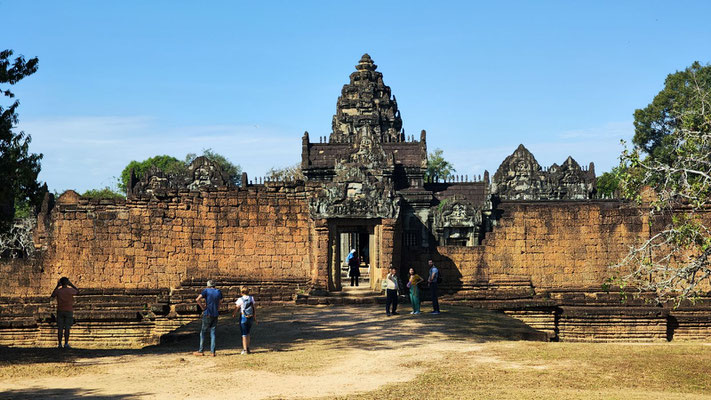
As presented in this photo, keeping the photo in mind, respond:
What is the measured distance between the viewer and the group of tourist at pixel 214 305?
52.4 ft

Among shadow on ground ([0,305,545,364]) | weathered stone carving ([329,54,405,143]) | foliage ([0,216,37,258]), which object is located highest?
weathered stone carving ([329,54,405,143])

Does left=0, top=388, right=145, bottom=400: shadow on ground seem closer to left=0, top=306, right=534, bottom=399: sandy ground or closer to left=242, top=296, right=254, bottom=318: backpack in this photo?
left=0, top=306, right=534, bottom=399: sandy ground

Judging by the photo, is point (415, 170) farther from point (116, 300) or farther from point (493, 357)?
point (493, 357)

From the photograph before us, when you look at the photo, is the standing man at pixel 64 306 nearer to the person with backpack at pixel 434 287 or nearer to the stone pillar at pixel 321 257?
the stone pillar at pixel 321 257

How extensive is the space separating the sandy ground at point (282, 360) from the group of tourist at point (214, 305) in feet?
1.07

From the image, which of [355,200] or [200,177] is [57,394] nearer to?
[355,200]

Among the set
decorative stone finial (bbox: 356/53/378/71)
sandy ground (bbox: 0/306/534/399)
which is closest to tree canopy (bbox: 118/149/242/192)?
decorative stone finial (bbox: 356/53/378/71)

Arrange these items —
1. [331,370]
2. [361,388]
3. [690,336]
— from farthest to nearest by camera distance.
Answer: [690,336] → [331,370] → [361,388]

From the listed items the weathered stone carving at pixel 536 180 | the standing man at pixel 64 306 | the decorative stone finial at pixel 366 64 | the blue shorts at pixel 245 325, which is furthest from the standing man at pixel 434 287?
the decorative stone finial at pixel 366 64

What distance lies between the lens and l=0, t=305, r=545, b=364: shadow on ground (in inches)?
656

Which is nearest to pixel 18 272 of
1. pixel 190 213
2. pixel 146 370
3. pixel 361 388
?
pixel 190 213

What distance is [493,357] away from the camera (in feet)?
49.5

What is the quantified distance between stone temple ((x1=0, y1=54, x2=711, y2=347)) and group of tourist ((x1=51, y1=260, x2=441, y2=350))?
1853 mm

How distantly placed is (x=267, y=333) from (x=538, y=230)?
9.40m
